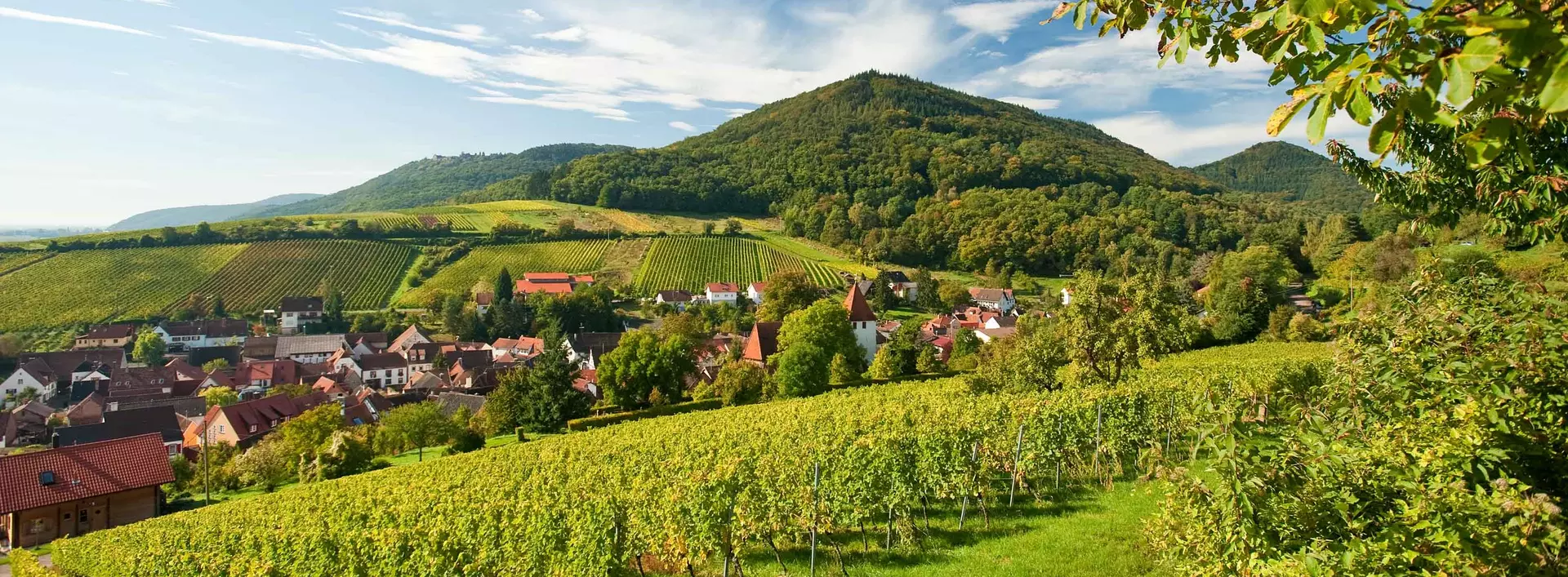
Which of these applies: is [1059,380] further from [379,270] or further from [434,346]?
[379,270]

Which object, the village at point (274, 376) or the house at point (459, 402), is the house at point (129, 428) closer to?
the village at point (274, 376)

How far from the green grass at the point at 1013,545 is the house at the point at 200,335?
84.8 m

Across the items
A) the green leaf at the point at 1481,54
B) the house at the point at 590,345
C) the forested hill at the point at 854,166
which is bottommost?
the house at the point at 590,345

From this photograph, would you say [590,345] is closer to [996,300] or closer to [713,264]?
[713,264]

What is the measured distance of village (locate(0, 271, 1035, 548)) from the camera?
2778 cm

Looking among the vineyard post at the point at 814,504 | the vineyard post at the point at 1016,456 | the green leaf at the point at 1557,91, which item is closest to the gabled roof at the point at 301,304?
the vineyard post at the point at 814,504

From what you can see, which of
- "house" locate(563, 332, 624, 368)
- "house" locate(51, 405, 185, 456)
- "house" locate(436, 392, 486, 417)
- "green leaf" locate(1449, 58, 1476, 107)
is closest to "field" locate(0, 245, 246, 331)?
"house" locate(51, 405, 185, 456)

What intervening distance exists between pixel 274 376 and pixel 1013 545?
69121 millimetres

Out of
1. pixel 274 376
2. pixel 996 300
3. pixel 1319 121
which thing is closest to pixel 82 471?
pixel 274 376

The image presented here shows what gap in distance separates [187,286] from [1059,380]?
9807 centimetres

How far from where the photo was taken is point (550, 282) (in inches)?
3359

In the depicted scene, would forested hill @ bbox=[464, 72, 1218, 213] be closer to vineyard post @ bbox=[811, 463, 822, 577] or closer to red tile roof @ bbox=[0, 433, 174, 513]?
red tile roof @ bbox=[0, 433, 174, 513]

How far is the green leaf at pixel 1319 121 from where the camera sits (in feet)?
5.71

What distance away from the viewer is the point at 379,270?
9188cm
